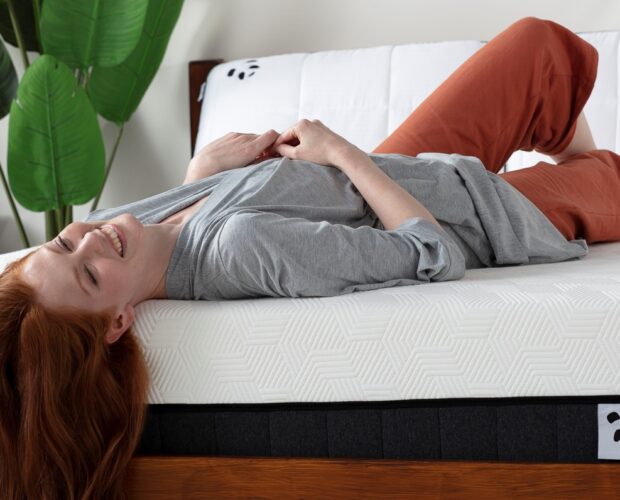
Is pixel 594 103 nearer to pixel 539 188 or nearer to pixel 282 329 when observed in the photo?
pixel 539 188

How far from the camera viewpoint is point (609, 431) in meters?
1.07

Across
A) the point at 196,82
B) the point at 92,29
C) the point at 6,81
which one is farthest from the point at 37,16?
the point at 196,82

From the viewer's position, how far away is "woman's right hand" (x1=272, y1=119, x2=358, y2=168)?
1.45m

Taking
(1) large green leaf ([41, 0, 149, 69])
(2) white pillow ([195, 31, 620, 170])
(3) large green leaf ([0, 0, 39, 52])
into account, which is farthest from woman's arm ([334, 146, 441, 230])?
(3) large green leaf ([0, 0, 39, 52])

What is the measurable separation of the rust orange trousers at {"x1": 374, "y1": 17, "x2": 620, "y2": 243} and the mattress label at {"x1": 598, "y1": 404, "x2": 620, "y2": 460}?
665 mm

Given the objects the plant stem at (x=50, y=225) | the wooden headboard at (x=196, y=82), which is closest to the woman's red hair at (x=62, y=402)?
the plant stem at (x=50, y=225)

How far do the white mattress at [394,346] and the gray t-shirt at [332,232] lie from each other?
→ 2.5 inches

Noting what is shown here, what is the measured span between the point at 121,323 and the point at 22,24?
1859mm

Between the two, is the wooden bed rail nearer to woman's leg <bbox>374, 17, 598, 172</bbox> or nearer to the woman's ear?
the woman's ear

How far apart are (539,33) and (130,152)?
5.45ft

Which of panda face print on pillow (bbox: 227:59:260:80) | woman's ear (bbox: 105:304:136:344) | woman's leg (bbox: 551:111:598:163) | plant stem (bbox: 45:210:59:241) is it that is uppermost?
panda face print on pillow (bbox: 227:59:260:80)

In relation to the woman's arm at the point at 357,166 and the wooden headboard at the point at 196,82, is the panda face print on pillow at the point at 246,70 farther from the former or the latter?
the woman's arm at the point at 357,166

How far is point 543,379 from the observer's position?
3.52 feet

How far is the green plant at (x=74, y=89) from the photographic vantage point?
2.21 metres
